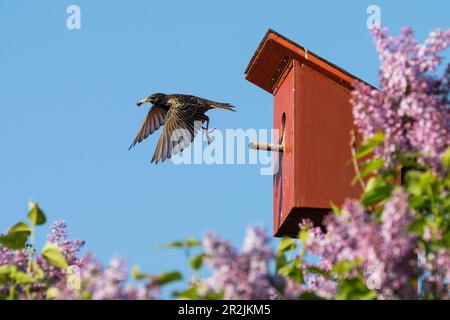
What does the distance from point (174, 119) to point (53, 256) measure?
6901 millimetres

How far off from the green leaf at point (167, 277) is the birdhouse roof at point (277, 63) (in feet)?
18.4

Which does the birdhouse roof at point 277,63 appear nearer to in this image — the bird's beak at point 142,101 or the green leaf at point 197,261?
the bird's beak at point 142,101

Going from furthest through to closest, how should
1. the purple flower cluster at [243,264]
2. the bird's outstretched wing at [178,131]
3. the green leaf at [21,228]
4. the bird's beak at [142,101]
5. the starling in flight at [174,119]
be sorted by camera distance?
the bird's beak at [142,101] → the starling in flight at [174,119] → the bird's outstretched wing at [178,131] → the green leaf at [21,228] → the purple flower cluster at [243,264]

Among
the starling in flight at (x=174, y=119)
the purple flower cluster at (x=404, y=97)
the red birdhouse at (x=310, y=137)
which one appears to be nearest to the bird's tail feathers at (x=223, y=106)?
the starling in flight at (x=174, y=119)

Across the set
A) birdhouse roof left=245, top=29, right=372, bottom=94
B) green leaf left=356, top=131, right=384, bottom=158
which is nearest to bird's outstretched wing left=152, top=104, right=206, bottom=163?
birdhouse roof left=245, top=29, right=372, bottom=94

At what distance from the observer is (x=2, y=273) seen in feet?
11.3

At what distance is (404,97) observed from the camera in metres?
3.74

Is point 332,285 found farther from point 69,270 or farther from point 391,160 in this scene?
point 69,270

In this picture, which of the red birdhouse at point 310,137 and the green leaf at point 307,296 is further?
the red birdhouse at point 310,137

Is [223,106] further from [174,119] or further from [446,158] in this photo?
[446,158]

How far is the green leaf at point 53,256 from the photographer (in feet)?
11.3

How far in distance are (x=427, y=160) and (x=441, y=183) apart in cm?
21

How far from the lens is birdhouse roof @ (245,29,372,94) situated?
8.22 metres

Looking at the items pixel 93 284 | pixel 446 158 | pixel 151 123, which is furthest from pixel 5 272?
pixel 151 123
